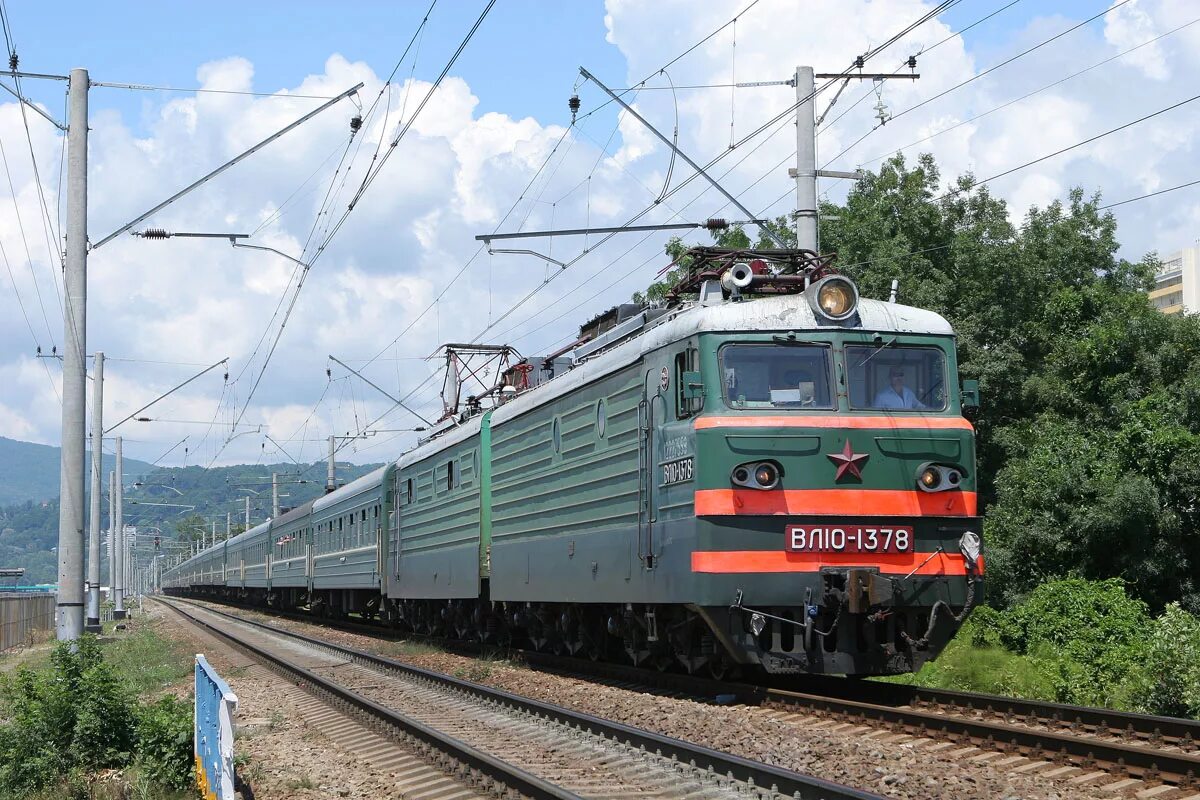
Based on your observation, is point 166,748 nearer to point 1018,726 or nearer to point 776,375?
point 776,375

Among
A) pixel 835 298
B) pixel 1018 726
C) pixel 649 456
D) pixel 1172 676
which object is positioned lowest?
pixel 1018 726

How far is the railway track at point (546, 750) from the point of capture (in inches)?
336

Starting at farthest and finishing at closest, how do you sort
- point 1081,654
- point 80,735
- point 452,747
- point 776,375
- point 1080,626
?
1. point 1080,626
2. point 1081,654
3. point 776,375
4. point 80,735
5. point 452,747

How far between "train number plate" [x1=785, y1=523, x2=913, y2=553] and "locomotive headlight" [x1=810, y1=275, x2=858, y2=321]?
1932 millimetres

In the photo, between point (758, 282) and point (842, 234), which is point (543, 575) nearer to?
point (758, 282)

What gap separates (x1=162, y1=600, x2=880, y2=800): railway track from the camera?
28.0 feet

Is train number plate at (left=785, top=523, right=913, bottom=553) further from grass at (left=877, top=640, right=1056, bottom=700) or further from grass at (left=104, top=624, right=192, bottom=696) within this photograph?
grass at (left=104, top=624, right=192, bottom=696)

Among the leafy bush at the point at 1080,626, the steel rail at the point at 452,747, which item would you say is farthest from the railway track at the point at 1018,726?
the leafy bush at the point at 1080,626

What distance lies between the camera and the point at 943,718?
403 inches


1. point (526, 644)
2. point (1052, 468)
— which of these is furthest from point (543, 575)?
point (1052, 468)

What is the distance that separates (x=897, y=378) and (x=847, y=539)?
164 cm

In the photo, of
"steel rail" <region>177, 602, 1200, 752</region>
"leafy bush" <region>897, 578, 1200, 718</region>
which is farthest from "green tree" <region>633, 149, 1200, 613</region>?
"steel rail" <region>177, 602, 1200, 752</region>

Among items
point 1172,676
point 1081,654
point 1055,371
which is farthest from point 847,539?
point 1055,371

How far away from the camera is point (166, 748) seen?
11016 millimetres
